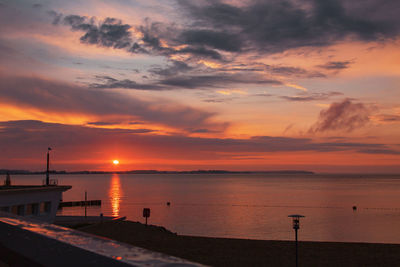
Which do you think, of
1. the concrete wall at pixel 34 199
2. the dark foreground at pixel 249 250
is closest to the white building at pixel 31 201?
the concrete wall at pixel 34 199

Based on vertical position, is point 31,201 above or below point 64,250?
below

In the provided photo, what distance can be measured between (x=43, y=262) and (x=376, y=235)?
223 feet

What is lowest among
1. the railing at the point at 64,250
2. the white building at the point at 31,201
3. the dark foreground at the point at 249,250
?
the dark foreground at the point at 249,250

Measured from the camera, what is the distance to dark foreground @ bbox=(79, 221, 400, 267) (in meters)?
33.8

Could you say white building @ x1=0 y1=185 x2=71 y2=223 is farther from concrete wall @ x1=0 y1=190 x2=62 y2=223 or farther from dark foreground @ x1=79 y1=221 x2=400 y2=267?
dark foreground @ x1=79 y1=221 x2=400 y2=267

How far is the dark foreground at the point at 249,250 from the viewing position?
33781 mm

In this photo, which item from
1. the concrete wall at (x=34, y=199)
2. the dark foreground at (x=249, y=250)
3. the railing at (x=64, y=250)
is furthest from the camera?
the dark foreground at (x=249, y=250)

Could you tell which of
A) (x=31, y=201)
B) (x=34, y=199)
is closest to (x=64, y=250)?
(x=31, y=201)

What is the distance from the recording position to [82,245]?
83.8 inches

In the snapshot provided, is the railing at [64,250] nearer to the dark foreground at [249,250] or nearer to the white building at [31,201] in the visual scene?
the white building at [31,201]

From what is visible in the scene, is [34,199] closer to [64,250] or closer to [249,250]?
[249,250]

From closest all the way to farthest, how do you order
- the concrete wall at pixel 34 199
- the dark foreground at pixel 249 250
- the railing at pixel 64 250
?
the railing at pixel 64 250 < the concrete wall at pixel 34 199 < the dark foreground at pixel 249 250

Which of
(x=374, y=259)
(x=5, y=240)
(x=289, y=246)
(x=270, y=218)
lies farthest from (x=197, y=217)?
(x=5, y=240)

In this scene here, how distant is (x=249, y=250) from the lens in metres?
39.2
